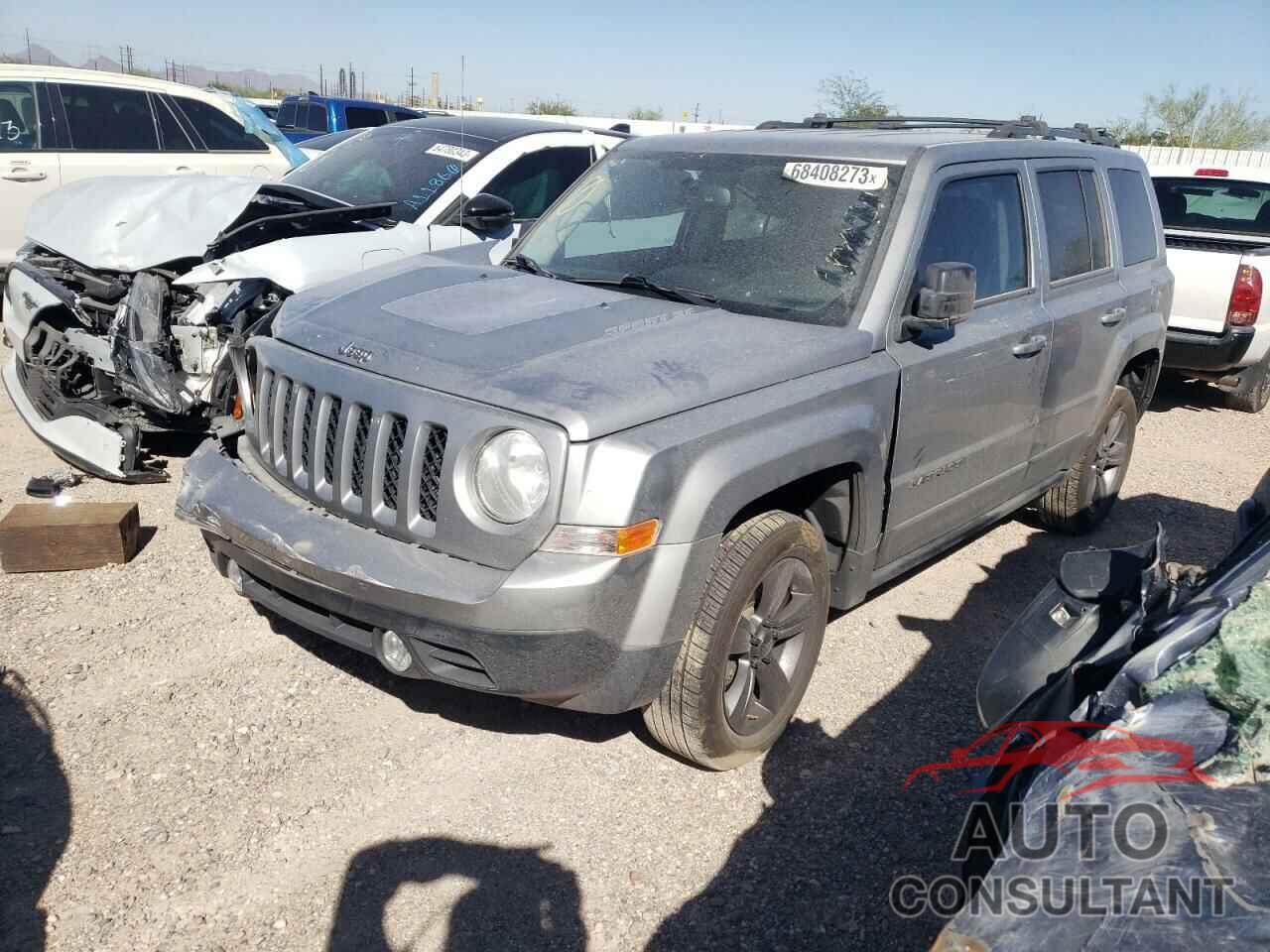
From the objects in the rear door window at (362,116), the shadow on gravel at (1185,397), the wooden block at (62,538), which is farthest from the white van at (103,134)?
the rear door window at (362,116)

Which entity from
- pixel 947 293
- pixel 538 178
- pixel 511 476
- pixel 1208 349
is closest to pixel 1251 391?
pixel 1208 349

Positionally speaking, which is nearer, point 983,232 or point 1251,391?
point 983,232

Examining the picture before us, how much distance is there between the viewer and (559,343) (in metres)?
3.25

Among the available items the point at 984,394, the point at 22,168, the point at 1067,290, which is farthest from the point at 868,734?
the point at 22,168

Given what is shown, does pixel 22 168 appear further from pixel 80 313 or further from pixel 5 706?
pixel 5 706

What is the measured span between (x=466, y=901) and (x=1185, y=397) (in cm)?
897

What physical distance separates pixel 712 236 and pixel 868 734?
74.9 inches

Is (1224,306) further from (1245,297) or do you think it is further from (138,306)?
(138,306)

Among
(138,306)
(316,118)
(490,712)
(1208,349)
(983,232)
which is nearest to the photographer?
(490,712)

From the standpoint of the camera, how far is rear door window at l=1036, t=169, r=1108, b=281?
464 centimetres

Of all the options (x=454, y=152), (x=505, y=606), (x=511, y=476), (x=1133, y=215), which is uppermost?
(x=1133, y=215)

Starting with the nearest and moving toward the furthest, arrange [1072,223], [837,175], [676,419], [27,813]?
[676,419]
[27,813]
[837,175]
[1072,223]

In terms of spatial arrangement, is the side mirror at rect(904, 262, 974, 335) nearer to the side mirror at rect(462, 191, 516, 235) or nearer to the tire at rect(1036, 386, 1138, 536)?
the tire at rect(1036, 386, 1138, 536)

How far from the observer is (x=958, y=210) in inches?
159
